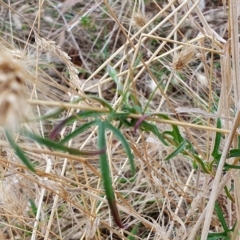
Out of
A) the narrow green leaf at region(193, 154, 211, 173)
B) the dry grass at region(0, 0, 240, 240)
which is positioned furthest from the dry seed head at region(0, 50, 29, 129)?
the narrow green leaf at region(193, 154, 211, 173)

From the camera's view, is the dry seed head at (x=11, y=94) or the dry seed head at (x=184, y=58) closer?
the dry seed head at (x=11, y=94)

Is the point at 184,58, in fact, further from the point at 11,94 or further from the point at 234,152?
the point at 11,94

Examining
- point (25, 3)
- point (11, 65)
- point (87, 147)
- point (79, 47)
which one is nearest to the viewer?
point (11, 65)

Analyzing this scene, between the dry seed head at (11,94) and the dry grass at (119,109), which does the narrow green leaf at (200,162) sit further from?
the dry seed head at (11,94)

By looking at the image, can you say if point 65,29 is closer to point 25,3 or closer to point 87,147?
point 25,3

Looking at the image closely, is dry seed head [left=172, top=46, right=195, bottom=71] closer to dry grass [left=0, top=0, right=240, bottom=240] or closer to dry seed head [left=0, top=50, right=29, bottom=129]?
dry grass [left=0, top=0, right=240, bottom=240]

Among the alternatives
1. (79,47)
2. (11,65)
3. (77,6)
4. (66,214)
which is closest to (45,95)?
(11,65)

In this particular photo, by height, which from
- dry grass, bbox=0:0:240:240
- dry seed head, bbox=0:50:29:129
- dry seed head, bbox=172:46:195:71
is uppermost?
dry seed head, bbox=0:50:29:129

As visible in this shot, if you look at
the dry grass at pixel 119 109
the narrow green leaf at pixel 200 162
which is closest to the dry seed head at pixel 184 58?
the dry grass at pixel 119 109
